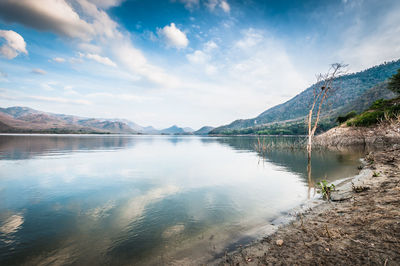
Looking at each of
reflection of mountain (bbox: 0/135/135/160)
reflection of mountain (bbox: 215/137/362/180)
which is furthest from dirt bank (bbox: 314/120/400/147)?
reflection of mountain (bbox: 0/135/135/160)

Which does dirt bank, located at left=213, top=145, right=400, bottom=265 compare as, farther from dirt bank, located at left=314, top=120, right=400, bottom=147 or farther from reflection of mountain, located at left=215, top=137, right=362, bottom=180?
dirt bank, located at left=314, top=120, right=400, bottom=147

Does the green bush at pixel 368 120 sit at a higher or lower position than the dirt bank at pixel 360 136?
higher

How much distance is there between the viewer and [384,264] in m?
4.23

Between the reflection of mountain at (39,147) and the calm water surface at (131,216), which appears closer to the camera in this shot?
the calm water surface at (131,216)

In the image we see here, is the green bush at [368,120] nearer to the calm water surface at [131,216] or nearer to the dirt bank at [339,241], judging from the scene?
the calm water surface at [131,216]

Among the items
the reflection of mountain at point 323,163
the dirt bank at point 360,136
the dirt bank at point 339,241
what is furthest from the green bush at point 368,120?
the dirt bank at point 339,241

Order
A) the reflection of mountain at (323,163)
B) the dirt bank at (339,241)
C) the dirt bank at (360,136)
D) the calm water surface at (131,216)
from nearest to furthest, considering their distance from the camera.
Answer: the dirt bank at (339,241) < the calm water surface at (131,216) < the reflection of mountain at (323,163) < the dirt bank at (360,136)

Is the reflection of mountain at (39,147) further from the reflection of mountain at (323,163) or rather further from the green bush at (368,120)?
the green bush at (368,120)

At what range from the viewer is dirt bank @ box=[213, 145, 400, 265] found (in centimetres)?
488

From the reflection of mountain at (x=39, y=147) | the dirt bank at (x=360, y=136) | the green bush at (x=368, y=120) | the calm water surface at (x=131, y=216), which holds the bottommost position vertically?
the calm water surface at (x=131, y=216)

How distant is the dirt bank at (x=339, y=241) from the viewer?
488 cm

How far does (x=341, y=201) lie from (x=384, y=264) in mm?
8032

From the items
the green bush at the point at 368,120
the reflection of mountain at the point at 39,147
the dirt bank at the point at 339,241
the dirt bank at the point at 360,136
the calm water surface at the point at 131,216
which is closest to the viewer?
the dirt bank at the point at 339,241

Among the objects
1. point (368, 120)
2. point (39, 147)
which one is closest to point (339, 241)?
point (39, 147)
